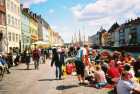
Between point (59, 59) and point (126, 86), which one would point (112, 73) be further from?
point (126, 86)

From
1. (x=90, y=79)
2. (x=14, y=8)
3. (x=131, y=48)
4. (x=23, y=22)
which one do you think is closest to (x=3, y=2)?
(x=14, y=8)

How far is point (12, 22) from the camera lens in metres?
67.9

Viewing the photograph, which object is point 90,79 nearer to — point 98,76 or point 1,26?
point 98,76

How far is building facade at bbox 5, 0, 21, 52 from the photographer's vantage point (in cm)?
6359

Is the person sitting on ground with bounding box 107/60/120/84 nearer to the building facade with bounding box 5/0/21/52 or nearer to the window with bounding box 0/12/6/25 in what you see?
the window with bounding box 0/12/6/25

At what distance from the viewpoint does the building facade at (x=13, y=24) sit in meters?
63.6

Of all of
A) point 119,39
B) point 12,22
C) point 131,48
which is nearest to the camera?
point 12,22

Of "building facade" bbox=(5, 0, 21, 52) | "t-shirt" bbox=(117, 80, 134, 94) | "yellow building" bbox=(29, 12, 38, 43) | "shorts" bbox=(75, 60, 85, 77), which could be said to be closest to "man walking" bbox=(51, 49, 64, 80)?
"shorts" bbox=(75, 60, 85, 77)

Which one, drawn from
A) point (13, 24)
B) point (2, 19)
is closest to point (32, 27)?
point (13, 24)

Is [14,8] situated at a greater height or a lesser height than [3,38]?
greater

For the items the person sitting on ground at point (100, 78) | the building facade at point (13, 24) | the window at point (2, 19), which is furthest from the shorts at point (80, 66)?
the building facade at point (13, 24)

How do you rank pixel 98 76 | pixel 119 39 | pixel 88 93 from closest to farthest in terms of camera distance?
pixel 88 93 < pixel 98 76 < pixel 119 39

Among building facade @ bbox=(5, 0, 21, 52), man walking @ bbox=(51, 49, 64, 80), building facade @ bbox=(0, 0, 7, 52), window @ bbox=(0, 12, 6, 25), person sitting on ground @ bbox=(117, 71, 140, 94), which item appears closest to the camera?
person sitting on ground @ bbox=(117, 71, 140, 94)

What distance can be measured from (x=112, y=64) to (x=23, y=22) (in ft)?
220
